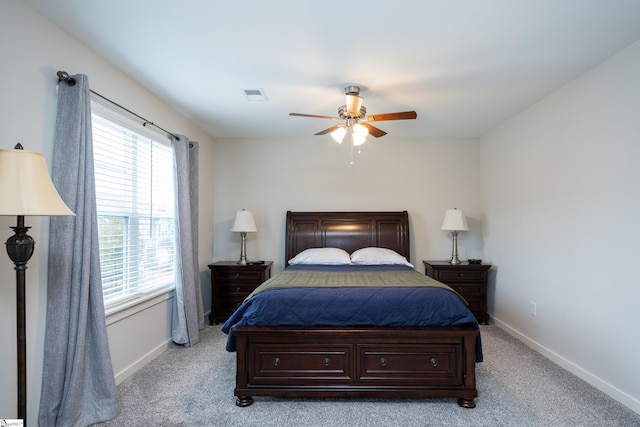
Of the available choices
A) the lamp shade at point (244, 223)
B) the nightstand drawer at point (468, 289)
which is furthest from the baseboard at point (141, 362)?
the nightstand drawer at point (468, 289)

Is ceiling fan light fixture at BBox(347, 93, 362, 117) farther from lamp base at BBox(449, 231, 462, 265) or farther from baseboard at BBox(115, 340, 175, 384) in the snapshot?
baseboard at BBox(115, 340, 175, 384)

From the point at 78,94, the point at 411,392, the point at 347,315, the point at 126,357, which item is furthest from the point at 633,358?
the point at 78,94

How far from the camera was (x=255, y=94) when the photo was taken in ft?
10.5

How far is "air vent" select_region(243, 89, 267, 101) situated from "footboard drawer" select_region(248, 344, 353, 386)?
225 cm

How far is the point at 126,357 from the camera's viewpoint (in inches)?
109

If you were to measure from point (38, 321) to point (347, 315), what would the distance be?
1.95 m

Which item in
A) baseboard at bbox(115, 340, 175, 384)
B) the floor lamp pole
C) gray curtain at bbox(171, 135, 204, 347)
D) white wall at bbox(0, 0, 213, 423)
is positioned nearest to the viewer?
the floor lamp pole

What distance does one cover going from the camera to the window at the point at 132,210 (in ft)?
8.43

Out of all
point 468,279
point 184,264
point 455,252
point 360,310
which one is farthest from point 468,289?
point 184,264

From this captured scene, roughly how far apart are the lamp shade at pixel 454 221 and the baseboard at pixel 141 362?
11.7ft

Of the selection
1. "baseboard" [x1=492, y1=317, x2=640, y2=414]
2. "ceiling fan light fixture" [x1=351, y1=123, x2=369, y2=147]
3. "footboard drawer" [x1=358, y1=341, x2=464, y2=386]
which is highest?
"ceiling fan light fixture" [x1=351, y1=123, x2=369, y2=147]

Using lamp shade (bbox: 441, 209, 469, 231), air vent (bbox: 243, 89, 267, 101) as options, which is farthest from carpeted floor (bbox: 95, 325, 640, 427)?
air vent (bbox: 243, 89, 267, 101)

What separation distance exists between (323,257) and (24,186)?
302cm

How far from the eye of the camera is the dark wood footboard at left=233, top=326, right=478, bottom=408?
2.33 metres
